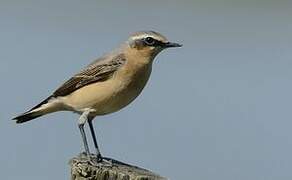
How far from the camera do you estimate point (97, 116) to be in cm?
678

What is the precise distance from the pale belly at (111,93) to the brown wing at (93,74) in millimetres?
65

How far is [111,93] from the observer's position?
633 cm

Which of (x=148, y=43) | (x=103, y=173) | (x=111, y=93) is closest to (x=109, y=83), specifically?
(x=111, y=93)

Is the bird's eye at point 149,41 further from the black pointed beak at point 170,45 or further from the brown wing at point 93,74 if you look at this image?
the brown wing at point 93,74

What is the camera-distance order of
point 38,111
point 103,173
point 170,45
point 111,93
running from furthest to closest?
point 38,111 < point 170,45 < point 111,93 < point 103,173

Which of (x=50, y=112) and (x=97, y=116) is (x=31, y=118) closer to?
(x=50, y=112)

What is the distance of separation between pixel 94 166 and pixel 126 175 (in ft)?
0.75

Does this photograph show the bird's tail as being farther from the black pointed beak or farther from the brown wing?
the black pointed beak

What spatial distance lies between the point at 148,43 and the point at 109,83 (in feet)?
1.78

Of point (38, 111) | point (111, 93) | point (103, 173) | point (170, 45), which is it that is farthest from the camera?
point (38, 111)

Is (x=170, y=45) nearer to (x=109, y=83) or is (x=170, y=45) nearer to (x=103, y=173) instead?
(x=109, y=83)

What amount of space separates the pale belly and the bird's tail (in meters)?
0.31

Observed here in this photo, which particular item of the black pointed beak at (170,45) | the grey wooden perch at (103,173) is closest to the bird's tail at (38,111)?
the black pointed beak at (170,45)

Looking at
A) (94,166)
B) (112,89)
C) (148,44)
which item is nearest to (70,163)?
(94,166)
